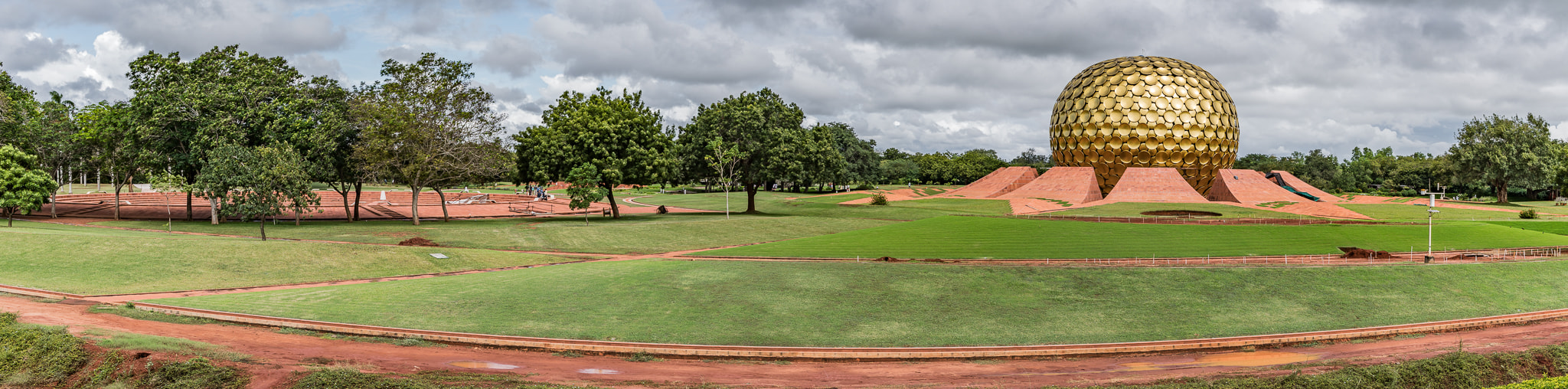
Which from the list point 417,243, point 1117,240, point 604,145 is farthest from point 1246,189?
point 417,243

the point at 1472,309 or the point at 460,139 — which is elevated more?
the point at 460,139

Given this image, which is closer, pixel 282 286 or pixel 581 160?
pixel 282 286

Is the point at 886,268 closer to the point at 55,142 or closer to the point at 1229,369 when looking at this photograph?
the point at 1229,369

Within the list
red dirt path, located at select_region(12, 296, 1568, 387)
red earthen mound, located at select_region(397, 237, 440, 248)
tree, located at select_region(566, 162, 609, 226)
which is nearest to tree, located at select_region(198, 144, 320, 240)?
red earthen mound, located at select_region(397, 237, 440, 248)

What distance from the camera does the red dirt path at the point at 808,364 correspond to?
11633mm

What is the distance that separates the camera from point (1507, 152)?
58.4 meters

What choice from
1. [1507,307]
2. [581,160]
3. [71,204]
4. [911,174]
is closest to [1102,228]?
[1507,307]

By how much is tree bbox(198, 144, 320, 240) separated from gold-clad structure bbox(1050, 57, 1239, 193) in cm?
4450

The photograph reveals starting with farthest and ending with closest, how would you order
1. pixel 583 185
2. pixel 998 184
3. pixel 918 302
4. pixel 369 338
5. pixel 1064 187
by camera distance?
pixel 998 184 < pixel 1064 187 < pixel 583 185 < pixel 918 302 < pixel 369 338

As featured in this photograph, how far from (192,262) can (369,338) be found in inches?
522

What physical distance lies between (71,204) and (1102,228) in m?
62.7

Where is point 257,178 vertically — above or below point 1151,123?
below

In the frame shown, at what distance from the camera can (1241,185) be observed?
49.9 meters

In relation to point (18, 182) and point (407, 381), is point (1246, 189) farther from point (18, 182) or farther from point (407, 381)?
point (18, 182)
